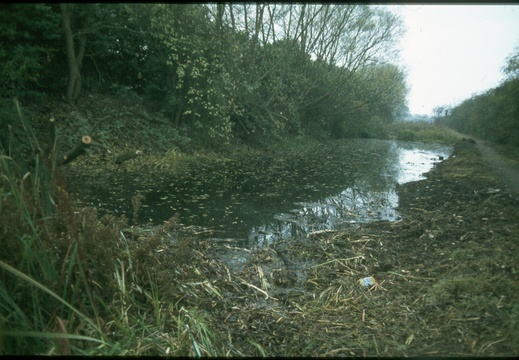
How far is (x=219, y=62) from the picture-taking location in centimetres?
985

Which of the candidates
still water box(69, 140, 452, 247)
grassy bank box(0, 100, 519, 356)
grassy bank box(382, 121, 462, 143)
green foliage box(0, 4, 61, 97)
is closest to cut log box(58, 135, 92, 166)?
grassy bank box(0, 100, 519, 356)

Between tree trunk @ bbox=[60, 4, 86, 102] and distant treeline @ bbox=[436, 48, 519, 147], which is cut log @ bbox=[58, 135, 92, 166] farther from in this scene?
distant treeline @ bbox=[436, 48, 519, 147]

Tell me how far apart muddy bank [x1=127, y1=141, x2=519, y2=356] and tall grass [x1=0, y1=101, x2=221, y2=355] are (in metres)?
0.17

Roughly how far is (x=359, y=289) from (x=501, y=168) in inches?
284

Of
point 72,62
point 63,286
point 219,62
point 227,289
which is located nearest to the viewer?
point 63,286

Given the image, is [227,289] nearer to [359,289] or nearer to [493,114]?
[359,289]

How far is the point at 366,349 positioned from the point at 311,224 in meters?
3.62

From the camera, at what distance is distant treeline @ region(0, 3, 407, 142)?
5.82ft

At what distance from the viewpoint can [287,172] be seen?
442 inches

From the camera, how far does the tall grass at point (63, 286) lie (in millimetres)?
1590

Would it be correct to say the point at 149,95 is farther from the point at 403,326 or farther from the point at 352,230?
the point at 352,230

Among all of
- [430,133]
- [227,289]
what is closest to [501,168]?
[430,133]

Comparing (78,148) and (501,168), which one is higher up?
(78,148)

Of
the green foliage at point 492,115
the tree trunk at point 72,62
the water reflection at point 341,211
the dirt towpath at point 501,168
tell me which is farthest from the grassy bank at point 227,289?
the dirt towpath at point 501,168
